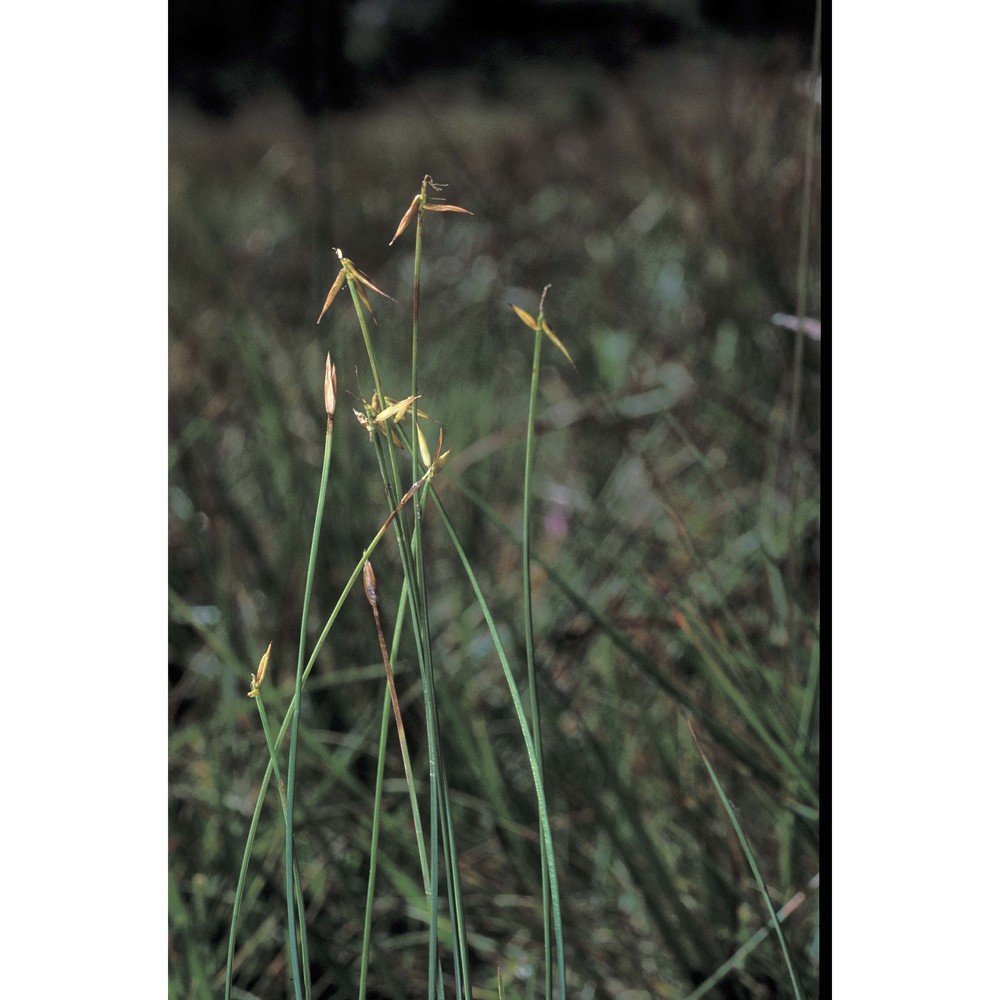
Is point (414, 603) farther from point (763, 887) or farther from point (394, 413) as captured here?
point (763, 887)

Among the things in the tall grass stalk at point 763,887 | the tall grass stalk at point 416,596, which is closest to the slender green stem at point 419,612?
the tall grass stalk at point 416,596

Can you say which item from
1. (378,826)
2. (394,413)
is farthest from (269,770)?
(394,413)

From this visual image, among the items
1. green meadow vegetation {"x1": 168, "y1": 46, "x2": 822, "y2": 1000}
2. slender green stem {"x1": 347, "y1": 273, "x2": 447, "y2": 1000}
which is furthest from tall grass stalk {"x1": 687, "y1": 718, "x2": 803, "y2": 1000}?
slender green stem {"x1": 347, "y1": 273, "x2": 447, "y2": 1000}

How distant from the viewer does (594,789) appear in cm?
53

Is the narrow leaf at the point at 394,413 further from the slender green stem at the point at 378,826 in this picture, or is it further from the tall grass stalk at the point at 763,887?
the tall grass stalk at the point at 763,887

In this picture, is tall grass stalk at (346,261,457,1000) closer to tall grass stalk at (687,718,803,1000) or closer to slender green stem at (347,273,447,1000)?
slender green stem at (347,273,447,1000)

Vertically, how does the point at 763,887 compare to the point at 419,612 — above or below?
below

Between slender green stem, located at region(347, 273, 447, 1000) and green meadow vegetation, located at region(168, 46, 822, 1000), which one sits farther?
green meadow vegetation, located at region(168, 46, 822, 1000)

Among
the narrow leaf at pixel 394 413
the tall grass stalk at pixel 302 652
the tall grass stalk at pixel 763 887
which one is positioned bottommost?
the tall grass stalk at pixel 763 887

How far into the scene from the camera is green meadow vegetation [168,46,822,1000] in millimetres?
500

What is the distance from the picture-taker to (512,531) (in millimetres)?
601

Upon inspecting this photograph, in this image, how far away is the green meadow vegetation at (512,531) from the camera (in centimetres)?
50

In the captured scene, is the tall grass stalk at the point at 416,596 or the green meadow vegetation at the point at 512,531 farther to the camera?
the green meadow vegetation at the point at 512,531

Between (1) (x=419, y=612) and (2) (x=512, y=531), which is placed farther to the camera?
(2) (x=512, y=531)
